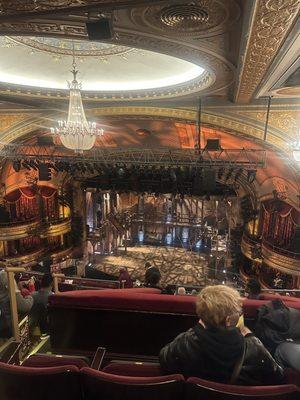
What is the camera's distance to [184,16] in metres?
3.33

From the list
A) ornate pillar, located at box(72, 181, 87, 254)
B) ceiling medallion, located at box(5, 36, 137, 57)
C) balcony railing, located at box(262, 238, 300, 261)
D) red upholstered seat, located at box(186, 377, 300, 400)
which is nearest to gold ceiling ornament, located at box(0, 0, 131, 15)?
red upholstered seat, located at box(186, 377, 300, 400)

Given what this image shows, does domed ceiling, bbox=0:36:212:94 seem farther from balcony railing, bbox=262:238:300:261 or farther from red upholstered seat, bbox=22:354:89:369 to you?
balcony railing, bbox=262:238:300:261

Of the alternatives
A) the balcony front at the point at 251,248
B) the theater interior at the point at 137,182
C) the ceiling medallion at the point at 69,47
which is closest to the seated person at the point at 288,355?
the theater interior at the point at 137,182

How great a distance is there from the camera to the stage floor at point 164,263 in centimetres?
1434

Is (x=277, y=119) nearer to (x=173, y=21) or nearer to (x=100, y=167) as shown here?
(x=173, y=21)

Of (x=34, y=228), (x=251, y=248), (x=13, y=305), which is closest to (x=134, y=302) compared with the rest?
(x=13, y=305)

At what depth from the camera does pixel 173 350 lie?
209 centimetres

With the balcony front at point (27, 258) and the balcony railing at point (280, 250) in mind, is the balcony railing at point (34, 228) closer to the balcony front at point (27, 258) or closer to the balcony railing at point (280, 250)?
the balcony front at point (27, 258)

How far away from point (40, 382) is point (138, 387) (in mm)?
656

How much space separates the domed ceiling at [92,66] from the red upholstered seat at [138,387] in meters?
5.61

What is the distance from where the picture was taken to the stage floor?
14.3 m

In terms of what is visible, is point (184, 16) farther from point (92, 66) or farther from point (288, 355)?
point (92, 66)

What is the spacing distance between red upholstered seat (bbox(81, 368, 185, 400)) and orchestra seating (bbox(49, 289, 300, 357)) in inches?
37.9

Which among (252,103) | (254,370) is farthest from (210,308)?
(252,103)
